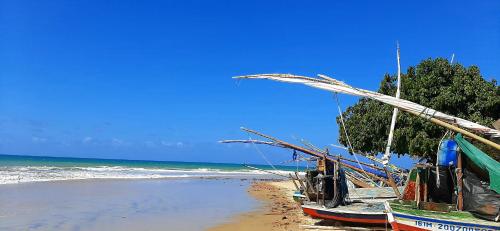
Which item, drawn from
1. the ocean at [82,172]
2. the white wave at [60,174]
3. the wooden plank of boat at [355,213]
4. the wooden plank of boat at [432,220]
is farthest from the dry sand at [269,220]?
the white wave at [60,174]

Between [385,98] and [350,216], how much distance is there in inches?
157

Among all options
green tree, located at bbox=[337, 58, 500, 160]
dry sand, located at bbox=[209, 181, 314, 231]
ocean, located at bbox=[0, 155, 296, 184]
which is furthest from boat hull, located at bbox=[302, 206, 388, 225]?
green tree, located at bbox=[337, 58, 500, 160]

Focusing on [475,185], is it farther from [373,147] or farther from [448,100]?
[373,147]

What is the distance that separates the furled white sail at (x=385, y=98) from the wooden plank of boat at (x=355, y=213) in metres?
3.18

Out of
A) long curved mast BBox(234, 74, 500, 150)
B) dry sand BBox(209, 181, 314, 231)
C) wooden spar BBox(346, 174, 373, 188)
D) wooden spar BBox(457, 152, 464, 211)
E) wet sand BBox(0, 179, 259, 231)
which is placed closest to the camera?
long curved mast BBox(234, 74, 500, 150)

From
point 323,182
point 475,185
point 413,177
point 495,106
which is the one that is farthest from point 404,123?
point 475,185

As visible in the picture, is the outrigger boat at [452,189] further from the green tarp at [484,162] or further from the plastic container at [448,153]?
the plastic container at [448,153]

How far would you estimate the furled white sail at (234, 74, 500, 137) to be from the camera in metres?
7.94

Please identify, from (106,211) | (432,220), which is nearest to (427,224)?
(432,220)

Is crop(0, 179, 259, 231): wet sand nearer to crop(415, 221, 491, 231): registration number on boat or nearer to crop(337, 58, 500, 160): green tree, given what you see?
crop(415, 221, 491, 231): registration number on boat

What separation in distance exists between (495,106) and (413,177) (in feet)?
27.2

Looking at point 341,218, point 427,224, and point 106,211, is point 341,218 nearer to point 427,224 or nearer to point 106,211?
point 427,224

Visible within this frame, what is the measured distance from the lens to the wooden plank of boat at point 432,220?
7.95 m

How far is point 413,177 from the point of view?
9820 millimetres
